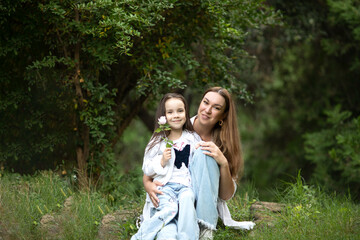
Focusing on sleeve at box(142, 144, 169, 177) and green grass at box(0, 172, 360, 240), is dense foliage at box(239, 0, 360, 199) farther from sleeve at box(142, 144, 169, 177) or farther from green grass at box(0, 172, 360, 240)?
sleeve at box(142, 144, 169, 177)

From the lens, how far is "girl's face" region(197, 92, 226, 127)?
3.79 meters

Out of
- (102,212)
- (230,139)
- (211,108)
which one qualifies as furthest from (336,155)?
(102,212)

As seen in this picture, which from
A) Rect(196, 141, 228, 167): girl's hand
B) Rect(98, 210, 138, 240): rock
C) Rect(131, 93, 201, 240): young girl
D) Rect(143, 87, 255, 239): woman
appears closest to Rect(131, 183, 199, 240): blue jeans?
Rect(131, 93, 201, 240): young girl

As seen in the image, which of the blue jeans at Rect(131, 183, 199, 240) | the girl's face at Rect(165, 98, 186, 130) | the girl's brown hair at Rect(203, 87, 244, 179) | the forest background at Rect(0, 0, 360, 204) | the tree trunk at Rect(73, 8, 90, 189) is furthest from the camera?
the tree trunk at Rect(73, 8, 90, 189)

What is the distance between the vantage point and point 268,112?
33.2 ft

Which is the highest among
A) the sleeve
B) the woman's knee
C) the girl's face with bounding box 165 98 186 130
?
the girl's face with bounding box 165 98 186 130

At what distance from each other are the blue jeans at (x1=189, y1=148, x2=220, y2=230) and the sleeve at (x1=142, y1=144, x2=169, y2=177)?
24cm

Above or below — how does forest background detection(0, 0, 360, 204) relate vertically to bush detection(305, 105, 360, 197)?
above

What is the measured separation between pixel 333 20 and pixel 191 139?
14.5 feet

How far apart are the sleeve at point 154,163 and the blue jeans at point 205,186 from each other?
24 centimetres

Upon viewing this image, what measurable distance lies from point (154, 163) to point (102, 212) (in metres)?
0.91

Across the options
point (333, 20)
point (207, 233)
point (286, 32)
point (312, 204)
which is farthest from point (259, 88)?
point (207, 233)

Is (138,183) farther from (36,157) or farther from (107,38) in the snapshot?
(107,38)

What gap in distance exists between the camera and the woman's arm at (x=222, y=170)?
3.52 m
